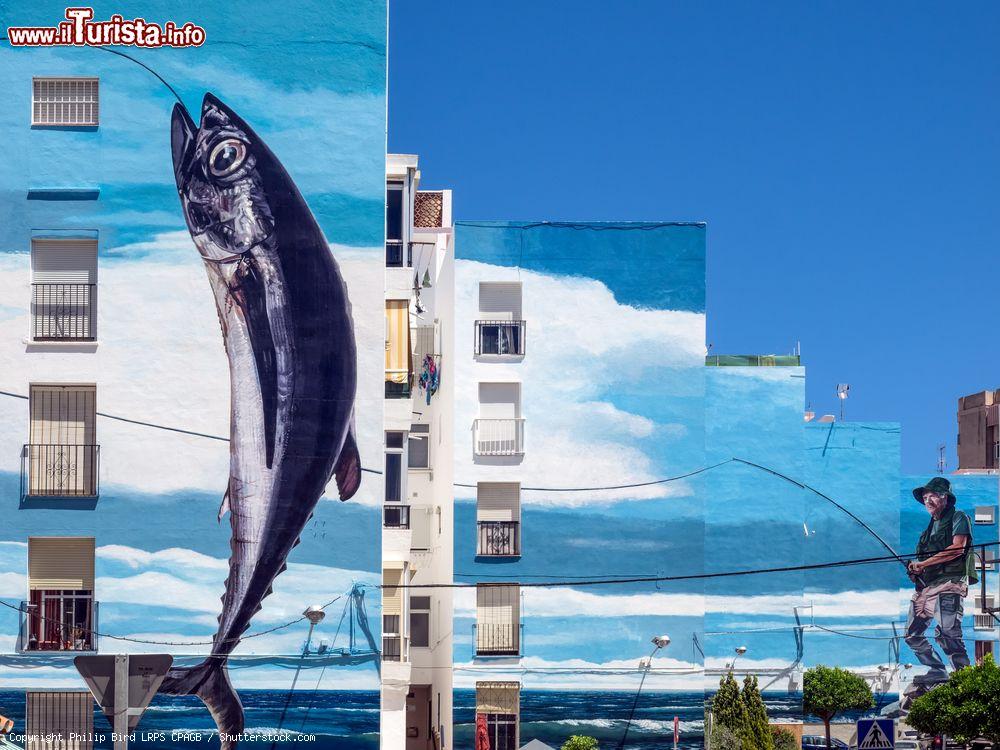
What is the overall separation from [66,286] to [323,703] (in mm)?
9781

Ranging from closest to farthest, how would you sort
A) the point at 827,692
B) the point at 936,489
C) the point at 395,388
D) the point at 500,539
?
the point at 395,388, the point at 500,539, the point at 827,692, the point at 936,489

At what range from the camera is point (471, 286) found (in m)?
40.0

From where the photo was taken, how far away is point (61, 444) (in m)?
30.7

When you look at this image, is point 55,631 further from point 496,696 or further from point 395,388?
point 496,696

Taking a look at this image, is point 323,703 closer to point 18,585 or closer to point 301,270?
point 18,585

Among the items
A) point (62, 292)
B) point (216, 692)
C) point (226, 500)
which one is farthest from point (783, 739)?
point (62, 292)

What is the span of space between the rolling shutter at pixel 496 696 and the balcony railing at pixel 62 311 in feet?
46.4

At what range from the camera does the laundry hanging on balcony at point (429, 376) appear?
41.2 m

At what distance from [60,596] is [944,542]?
4127cm

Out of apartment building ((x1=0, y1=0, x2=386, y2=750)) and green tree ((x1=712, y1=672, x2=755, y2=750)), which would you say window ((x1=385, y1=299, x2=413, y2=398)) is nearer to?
apartment building ((x1=0, y1=0, x2=386, y2=750))

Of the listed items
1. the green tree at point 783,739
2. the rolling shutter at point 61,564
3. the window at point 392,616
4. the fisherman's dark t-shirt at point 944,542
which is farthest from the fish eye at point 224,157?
the fisherman's dark t-shirt at point 944,542

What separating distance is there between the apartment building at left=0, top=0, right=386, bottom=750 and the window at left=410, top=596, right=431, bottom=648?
1147cm

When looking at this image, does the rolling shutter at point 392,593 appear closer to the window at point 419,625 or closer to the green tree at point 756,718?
the window at point 419,625

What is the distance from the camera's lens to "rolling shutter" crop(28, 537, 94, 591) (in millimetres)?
30594
